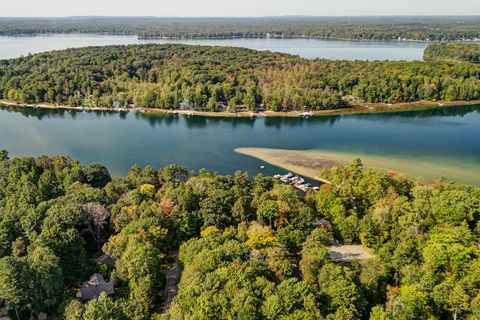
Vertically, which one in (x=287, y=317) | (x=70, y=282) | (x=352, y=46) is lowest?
(x=70, y=282)

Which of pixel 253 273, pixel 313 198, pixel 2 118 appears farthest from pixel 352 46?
pixel 253 273

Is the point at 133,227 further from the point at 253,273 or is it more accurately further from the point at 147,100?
the point at 147,100

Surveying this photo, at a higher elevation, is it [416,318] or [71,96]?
[71,96]

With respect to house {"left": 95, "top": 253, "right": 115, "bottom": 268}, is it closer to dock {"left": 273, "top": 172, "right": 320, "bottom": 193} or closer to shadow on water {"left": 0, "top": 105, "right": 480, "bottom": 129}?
dock {"left": 273, "top": 172, "right": 320, "bottom": 193}

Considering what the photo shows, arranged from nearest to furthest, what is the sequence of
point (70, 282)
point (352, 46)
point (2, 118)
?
point (70, 282), point (2, 118), point (352, 46)

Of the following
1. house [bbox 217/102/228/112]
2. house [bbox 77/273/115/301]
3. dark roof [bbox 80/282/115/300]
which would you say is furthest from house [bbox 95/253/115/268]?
house [bbox 217/102/228/112]

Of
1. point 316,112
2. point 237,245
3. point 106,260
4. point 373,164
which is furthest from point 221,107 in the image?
point 237,245

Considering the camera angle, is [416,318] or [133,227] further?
[133,227]
